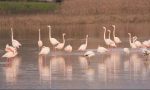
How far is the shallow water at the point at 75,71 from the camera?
55.1ft

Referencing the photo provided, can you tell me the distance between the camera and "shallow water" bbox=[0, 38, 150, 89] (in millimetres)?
16805

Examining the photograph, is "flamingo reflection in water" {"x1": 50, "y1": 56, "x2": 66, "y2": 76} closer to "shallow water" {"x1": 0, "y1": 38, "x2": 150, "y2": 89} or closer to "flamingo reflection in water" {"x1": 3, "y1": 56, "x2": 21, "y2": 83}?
"shallow water" {"x1": 0, "y1": 38, "x2": 150, "y2": 89}

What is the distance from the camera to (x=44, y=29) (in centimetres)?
4088

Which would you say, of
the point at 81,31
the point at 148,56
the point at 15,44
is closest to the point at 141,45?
the point at 148,56

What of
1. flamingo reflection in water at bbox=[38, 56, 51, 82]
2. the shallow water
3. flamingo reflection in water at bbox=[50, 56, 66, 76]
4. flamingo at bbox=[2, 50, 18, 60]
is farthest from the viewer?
flamingo at bbox=[2, 50, 18, 60]

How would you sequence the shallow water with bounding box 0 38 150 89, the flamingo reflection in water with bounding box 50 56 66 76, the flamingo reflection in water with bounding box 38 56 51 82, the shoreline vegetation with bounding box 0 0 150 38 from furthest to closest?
the shoreline vegetation with bounding box 0 0 150 38, the flamingo reflection in water with bounding box 50 56 66 76, the flamingo reflection in water with bounding box 38 56 51 82, the shallow water with bounding box 0 38 150 89

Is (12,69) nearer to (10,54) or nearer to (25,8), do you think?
(10,54)

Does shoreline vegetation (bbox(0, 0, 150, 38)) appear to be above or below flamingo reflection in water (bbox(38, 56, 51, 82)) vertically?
above

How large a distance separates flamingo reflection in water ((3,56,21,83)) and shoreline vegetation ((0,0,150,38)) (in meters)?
13.8

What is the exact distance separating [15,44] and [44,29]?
49.8 ft

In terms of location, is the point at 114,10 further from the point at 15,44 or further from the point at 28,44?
the point at 15,44

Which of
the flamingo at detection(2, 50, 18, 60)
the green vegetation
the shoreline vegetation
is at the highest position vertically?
the green vegetation

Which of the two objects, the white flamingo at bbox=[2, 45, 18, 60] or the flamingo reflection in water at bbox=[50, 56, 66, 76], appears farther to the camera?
the white flamingo at bbox=[2, 45, 18, 60]

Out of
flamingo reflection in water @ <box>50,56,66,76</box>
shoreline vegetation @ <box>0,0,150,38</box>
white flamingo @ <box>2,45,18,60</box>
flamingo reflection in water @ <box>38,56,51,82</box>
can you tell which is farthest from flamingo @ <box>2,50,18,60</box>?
shoreline vegetation @ <box>0,0,150,38</box>
